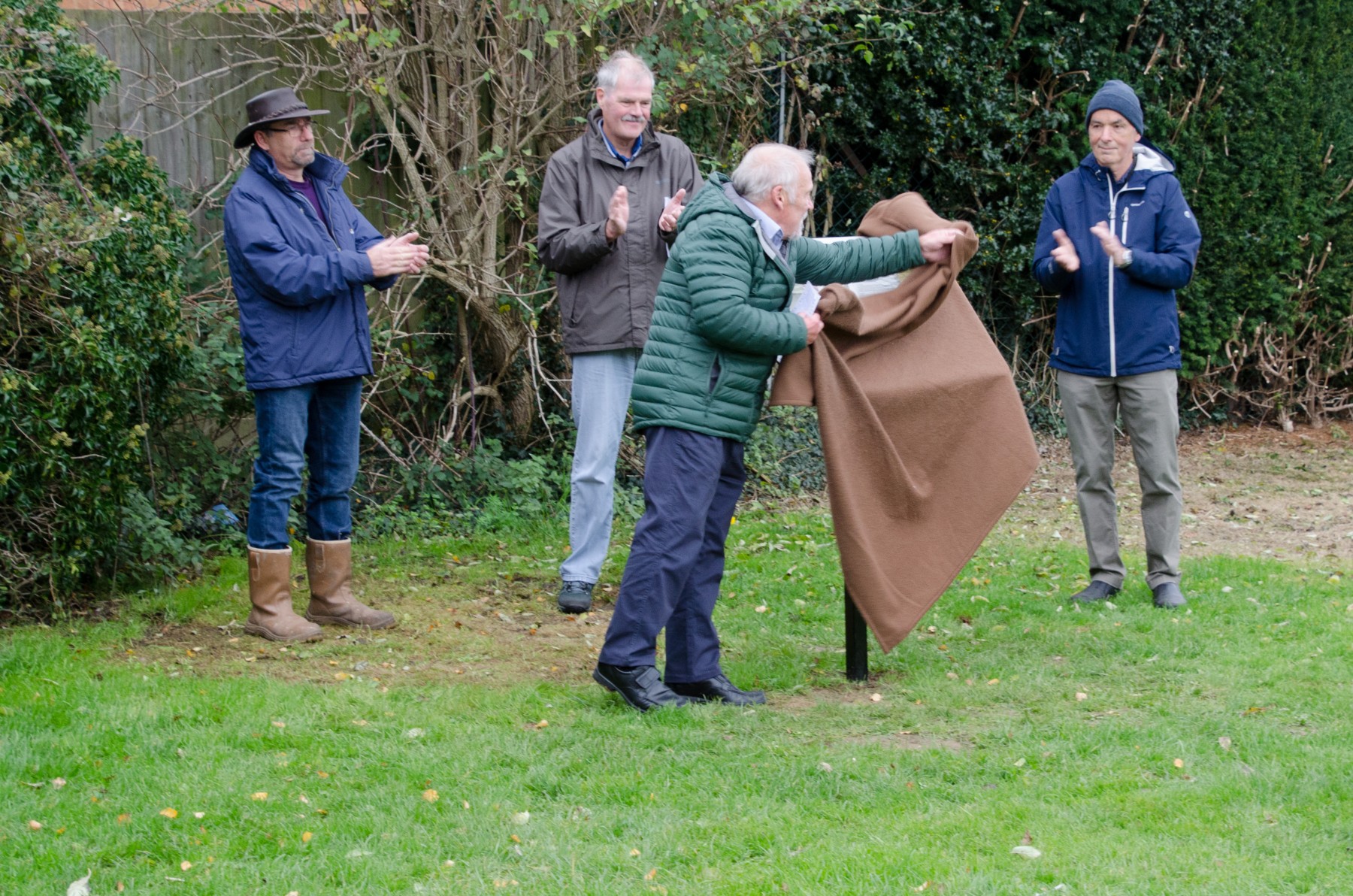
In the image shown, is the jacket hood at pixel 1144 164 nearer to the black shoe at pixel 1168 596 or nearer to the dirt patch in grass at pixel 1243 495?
the black shoe at pixel 1168 596

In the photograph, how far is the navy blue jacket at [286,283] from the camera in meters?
5.44

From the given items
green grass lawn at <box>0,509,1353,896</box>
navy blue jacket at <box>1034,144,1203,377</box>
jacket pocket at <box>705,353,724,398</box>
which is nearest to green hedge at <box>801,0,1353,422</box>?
navy blue jacket at <box>1034,144,1203,377</box>

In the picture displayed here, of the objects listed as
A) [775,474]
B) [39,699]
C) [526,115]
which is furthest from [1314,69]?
[39,699]

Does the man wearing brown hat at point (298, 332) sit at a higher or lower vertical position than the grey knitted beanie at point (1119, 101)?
lower

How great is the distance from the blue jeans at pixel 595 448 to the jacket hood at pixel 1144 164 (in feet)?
7.44

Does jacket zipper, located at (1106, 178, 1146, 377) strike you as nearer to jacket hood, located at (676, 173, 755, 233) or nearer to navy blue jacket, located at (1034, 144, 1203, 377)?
navy blue jacket, located at (1034, 144, 1203, 377)

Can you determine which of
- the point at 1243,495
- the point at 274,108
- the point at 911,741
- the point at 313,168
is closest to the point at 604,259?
the point at 313,168

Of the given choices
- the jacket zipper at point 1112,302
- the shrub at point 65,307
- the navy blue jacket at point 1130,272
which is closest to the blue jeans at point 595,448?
the shrub at point 65,307

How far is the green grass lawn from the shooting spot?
11.5 ft

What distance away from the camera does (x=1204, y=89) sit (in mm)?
10930

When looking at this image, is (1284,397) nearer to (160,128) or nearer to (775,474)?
(775,474)

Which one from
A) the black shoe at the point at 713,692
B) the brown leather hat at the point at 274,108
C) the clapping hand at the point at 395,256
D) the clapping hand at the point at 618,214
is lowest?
the black shoe at the point at 713,692

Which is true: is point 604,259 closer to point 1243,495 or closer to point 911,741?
point 911,741

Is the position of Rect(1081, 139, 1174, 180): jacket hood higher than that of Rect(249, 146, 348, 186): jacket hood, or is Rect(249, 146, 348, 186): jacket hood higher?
Rect(1081, 139, 1174, 180): jacket hood
